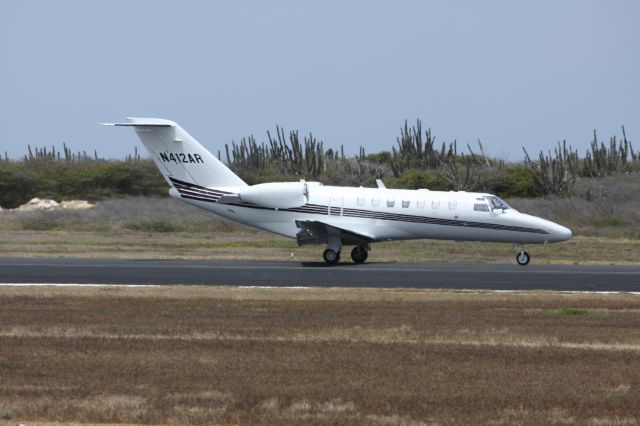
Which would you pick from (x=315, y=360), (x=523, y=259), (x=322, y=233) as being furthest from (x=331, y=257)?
(x=315, y=360)

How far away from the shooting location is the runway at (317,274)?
2645cm

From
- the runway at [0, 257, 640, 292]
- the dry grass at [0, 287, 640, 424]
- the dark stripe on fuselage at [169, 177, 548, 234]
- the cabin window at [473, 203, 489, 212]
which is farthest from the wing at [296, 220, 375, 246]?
the dry grass at [0, 287, 640, 424]

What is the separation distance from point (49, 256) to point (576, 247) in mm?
18758

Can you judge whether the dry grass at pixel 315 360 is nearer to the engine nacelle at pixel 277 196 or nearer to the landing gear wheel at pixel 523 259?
the landing gear wheel at pixel 523 259

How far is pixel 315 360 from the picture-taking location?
14.9m

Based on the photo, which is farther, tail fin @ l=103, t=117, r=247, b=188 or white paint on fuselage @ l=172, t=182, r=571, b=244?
tail fin @ l=103, t=117, r=247, b=188

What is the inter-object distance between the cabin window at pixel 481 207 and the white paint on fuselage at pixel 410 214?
2.8 inches

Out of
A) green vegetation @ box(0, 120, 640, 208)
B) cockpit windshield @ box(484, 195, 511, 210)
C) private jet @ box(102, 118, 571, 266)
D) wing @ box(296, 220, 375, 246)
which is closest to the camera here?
wing @ box(296, 220, 375, 246)

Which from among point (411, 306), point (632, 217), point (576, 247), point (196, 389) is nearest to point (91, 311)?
point (411, 306)

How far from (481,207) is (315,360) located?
1939cm

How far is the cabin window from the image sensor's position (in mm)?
33562

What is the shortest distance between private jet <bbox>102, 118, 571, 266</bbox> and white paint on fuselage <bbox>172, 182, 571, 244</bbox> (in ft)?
0.10

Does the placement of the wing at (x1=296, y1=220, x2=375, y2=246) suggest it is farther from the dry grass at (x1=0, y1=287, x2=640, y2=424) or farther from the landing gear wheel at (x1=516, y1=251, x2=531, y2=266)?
the dry grass at (x1=0, y1=287, x2=640, y2=424)

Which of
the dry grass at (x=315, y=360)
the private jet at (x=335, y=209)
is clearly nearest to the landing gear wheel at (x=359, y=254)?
the private jet at (x=335, y=209)
